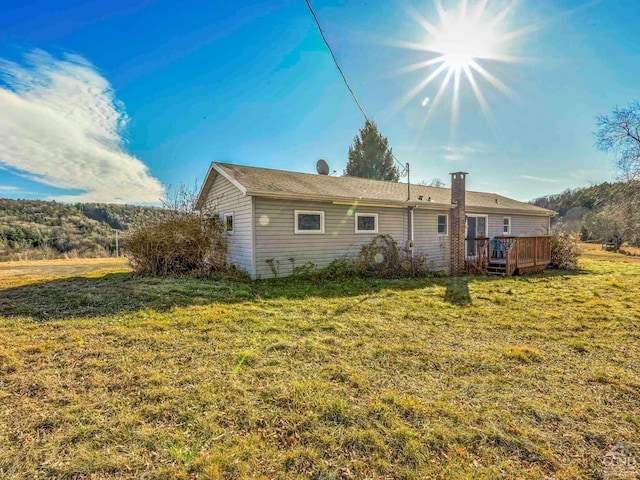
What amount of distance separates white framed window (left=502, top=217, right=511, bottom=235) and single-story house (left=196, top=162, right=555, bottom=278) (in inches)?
48.1

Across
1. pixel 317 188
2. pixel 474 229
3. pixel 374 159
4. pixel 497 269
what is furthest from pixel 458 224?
pixel 374 159

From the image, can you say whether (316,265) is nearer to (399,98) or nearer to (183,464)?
(399,98)

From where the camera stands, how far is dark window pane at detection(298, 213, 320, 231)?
9.52m

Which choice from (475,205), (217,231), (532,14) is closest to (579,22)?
(532,14)

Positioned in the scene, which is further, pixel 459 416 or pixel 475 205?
pixel 475 205

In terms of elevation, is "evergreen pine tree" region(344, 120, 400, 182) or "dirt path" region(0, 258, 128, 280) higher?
"evergreen pine tree" region(344, 120, 400, 182)

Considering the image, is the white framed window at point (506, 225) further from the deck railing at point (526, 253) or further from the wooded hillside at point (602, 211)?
the deck railing at point (526, 253)

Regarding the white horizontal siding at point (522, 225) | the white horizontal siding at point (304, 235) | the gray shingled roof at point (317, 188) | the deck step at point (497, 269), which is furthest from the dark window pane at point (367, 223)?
the white horizontal siding at point (522, 225)

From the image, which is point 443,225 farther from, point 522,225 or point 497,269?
point 522,225

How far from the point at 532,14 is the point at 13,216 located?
122ft

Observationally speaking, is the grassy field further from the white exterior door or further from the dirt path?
the white exterior door

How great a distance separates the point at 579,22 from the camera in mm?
7934

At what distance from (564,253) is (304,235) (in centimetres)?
1148

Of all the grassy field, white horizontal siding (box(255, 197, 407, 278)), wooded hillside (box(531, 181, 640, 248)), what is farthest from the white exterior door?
the grassy field
